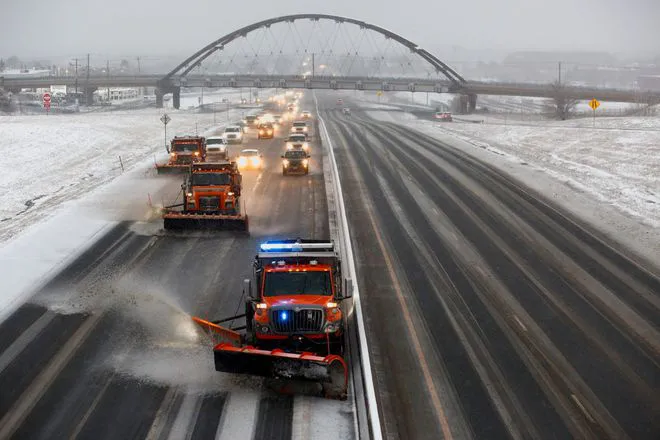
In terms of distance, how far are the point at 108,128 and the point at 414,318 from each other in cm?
5492

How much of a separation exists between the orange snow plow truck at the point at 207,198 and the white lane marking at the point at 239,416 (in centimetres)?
1250

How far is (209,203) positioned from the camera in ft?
81.9

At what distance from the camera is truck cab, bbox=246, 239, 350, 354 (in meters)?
12.6

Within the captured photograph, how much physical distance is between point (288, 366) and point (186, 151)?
29.5 meters

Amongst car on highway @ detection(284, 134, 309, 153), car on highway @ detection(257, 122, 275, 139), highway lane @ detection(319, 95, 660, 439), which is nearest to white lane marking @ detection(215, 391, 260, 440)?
highway lane @ detection(319, 95, 660, 439)

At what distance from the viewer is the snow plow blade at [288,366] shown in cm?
1148

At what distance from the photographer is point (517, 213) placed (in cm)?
2686

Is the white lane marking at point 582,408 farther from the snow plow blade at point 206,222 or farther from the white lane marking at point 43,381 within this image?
the snow plow blade at point 206,222

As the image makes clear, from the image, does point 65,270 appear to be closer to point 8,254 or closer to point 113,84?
point 8,254

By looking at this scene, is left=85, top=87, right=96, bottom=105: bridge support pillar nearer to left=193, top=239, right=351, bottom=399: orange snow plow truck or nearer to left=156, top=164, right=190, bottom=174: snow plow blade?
left=156, top=164, right=190, bottom=174: snow plow blade

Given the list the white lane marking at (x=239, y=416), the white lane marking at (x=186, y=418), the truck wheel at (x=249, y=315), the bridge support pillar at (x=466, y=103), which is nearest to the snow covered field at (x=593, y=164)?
the truck wheel at (x=249, y=315)

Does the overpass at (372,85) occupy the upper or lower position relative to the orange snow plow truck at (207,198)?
upper

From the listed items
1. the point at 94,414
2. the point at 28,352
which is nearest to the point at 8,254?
the point at 28,352

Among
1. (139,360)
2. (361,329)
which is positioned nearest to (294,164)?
(361,329)
